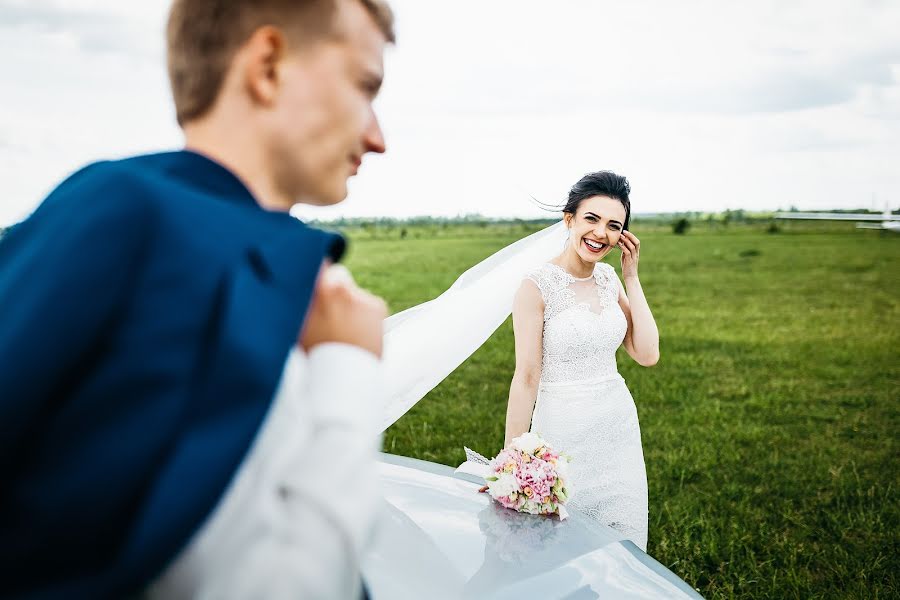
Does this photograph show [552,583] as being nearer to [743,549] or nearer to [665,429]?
[743,549]

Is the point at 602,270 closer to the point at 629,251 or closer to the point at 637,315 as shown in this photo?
the point at 629,251

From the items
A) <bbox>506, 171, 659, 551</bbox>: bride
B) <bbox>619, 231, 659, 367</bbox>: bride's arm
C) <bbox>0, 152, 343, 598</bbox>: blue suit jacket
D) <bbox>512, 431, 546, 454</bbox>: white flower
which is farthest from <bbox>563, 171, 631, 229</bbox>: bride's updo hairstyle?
<bbox>0, 152, 343, 598</bbox>: blue suit jacket

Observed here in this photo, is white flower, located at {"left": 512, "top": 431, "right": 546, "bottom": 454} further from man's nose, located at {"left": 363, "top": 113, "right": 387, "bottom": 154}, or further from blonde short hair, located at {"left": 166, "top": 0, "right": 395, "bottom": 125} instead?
blonde short hair, located at {"left": 166, "top": 0, "right": 395, "bottom": 125}

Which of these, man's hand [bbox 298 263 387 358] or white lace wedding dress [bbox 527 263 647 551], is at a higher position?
man's hand [bbox 298 263 387 358]

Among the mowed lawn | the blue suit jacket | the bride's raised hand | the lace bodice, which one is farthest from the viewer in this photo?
the mowed lawn

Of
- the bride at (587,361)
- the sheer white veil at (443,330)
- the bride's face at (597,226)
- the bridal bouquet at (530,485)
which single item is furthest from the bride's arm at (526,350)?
the bridal bouquet at (530,485)

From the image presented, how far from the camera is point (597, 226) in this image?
4281 mm

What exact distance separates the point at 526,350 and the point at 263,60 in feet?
11.0

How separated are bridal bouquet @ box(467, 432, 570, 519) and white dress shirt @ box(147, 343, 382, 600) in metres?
2.00

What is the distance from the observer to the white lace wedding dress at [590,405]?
4.12 meters

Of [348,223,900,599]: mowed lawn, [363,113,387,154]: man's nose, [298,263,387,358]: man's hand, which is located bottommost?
[348,223,900,599]: mowed lawn

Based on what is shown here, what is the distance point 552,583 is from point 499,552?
0.27 metres

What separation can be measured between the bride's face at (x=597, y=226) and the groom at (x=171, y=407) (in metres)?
3.48

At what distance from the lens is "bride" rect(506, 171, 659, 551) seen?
414 centimetres
